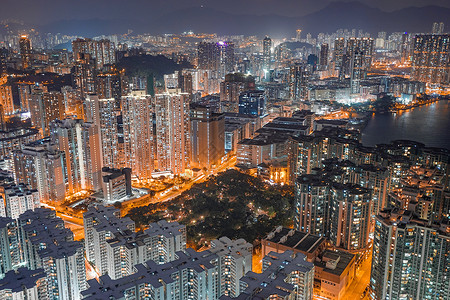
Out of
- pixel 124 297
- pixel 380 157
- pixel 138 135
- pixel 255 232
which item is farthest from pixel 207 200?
pixel 124 297

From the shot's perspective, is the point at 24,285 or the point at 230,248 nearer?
the point at 24,285

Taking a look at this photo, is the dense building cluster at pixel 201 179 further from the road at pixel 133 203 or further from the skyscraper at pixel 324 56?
the skyscraper at pixel 324 56

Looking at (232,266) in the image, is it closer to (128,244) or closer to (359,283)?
(128,244)

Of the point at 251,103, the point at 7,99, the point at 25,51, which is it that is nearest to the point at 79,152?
the point at 251,103

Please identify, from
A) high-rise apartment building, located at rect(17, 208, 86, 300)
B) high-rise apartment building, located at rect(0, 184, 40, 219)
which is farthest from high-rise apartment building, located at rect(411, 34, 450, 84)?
high-rise apartment building, located at rect(17, 208, 86, 300)

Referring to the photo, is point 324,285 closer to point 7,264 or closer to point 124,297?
point 124,297

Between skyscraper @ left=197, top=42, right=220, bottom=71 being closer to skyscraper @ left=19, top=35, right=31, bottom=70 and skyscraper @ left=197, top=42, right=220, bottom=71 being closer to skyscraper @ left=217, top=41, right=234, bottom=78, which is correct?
skyscraper @ left=217, top=41, right=234, bottom=78
